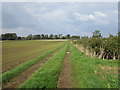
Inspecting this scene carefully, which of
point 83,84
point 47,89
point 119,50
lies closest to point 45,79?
point 47,89

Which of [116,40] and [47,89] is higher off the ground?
[116,40]

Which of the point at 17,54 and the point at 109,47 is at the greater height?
the point at 109,47

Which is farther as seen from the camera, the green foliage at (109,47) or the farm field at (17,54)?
the green foliage at (109,47)

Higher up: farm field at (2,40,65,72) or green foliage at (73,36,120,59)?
green foliage at (73,36,120,59)

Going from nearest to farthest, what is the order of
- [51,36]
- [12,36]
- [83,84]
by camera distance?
[83,84], [12,36], [51,36]

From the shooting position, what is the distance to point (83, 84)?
6699 mm

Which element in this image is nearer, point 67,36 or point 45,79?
point 45,79

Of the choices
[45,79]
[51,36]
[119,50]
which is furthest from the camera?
[51,36]

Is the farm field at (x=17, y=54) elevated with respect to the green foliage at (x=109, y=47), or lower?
lower

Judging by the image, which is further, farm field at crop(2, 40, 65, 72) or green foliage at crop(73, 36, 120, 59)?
green foliage at crop(73, 36, 120, 59)

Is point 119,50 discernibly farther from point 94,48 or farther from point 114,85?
point 114,85

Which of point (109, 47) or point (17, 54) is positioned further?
point (17, 54)

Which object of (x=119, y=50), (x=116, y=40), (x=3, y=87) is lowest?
(x=3, y=87)

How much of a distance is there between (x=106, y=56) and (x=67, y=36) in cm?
17222
